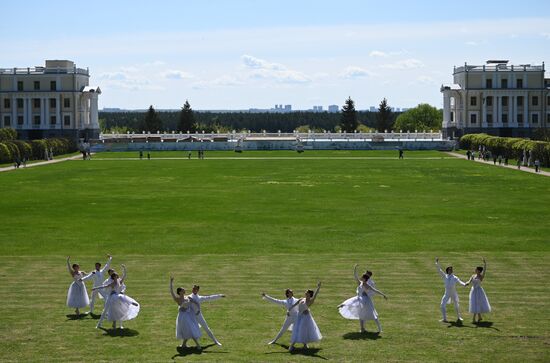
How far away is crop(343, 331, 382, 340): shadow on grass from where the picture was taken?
25.3 metres

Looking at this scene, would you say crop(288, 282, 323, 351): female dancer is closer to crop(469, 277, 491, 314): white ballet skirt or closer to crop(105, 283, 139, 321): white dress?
crop(105, 283, 139, 321): white dress

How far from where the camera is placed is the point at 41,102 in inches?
6452

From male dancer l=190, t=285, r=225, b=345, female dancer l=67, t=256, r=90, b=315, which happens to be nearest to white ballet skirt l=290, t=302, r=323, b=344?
male dancer l=190, t=285, r=225, b=345

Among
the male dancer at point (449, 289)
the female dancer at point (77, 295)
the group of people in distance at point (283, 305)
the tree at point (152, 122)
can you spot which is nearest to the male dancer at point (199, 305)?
the group of people in distance at point (283, 305)

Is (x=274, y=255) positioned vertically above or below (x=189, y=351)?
above

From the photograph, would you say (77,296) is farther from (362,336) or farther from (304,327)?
(362,336)

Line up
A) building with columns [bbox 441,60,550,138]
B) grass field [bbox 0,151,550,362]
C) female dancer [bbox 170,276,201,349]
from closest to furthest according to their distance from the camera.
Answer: female dancer [bbox 170,276,201,349], grass field [bbox 0,151,550,362], building with columns [bbox 441,60,550,138]

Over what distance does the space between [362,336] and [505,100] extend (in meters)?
142

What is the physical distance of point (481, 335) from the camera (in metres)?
25.4

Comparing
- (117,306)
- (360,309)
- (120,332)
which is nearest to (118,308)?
(117,306)

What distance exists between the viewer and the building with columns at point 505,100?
161000mm

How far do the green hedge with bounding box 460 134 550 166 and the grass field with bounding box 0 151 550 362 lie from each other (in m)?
15.8

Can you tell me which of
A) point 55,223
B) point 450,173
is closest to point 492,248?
point 55,223

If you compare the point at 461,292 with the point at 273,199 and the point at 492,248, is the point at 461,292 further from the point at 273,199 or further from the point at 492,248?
the point at 273,199
